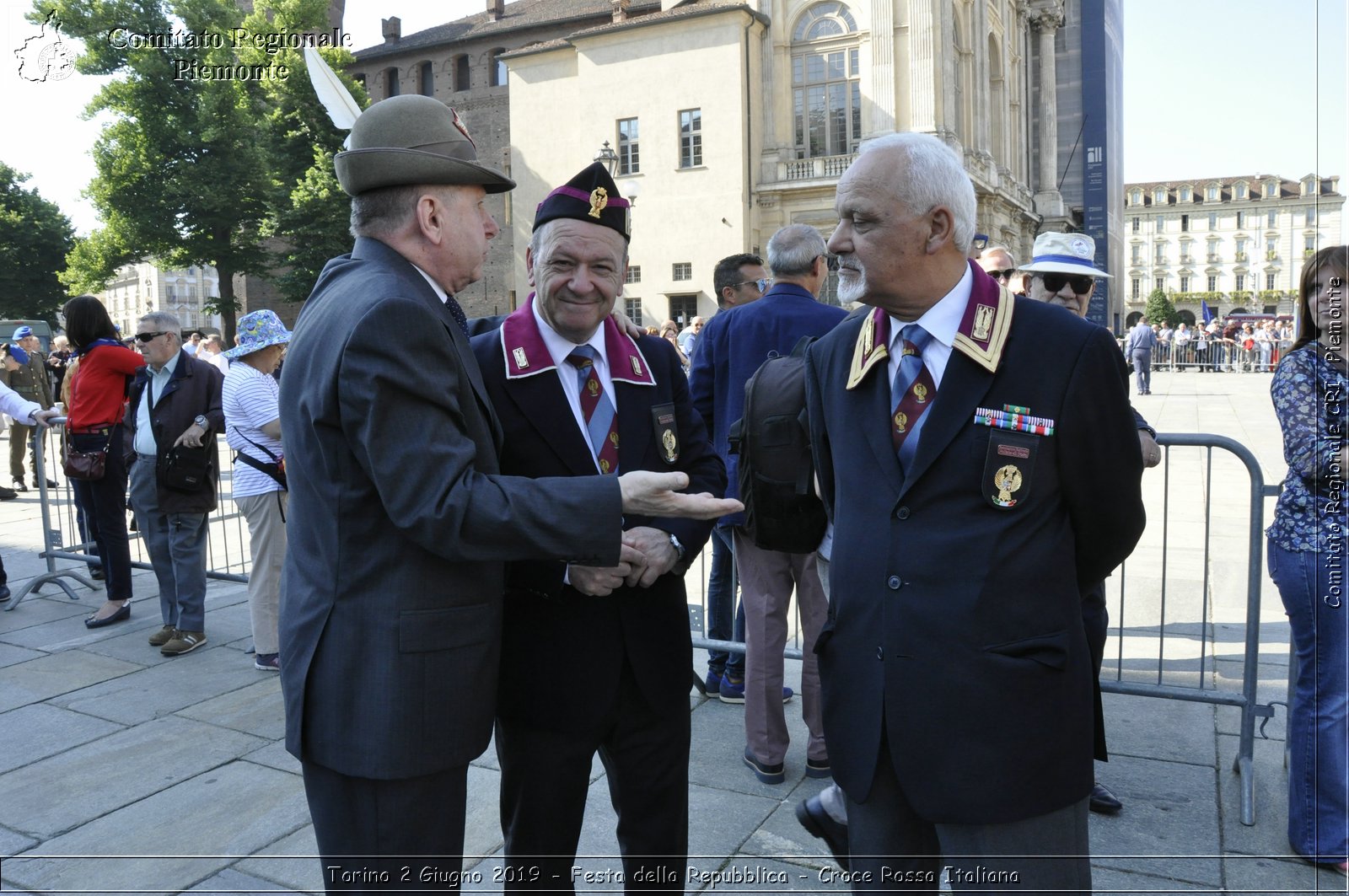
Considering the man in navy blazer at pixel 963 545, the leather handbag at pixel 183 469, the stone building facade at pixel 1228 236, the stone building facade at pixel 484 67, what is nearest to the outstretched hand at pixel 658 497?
the man in navy blazer at pixel 963 545

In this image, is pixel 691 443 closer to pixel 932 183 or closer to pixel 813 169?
pixel 932 183

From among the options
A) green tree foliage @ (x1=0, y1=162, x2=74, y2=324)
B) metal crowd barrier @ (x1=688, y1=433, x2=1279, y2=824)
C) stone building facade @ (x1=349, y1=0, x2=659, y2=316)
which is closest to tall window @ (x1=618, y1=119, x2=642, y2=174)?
stone building facade @ (x1=349, y1=0, x2=659, y2=316)

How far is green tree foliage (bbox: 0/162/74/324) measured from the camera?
44.9 metres

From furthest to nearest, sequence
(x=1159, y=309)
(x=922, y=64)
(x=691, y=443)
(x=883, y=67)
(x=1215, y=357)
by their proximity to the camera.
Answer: (x=1159, y=309)
(x=1215, y=357)
(x=883, y=67)
(x=922, y=64)
(x=691, y=443)

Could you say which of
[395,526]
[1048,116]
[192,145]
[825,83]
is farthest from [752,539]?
[1048,116]

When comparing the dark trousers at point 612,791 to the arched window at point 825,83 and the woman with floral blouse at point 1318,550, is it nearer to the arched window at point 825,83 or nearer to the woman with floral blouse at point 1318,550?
the woman with floral blouse at point 1318,550

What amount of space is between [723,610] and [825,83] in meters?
32.4

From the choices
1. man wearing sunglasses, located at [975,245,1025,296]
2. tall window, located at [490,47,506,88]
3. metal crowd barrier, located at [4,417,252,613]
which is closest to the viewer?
man wearing sunglasses, located at [975,245,1025,296]

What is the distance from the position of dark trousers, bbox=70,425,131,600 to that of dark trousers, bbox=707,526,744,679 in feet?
13.9

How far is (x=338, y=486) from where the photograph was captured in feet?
6.39

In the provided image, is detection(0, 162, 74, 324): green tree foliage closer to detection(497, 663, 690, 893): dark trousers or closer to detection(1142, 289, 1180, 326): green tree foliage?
detection(497, 663, 690, 893): dark trousers

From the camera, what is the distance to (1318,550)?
3217mm

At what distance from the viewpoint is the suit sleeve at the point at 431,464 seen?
Answer: 185 centimetres

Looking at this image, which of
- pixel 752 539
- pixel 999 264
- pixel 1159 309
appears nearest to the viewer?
pixel 752 539
